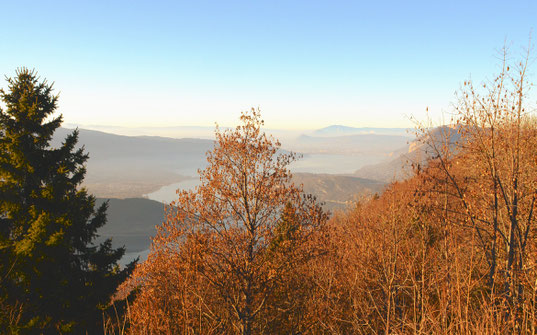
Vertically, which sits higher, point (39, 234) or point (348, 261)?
point (39, 234)

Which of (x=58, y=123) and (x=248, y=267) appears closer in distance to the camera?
(x=248, y=267)

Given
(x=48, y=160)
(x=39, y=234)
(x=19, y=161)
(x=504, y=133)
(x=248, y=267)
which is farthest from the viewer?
(x=48, y=160)

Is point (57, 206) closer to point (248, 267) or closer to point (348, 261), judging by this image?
point (248, 267)

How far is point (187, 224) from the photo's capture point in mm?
13570

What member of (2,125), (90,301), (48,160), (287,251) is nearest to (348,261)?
(287,251)

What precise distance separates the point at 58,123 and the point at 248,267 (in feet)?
53.8

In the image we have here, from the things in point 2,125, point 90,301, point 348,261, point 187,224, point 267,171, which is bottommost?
point 90,301

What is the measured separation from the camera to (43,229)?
14570mm

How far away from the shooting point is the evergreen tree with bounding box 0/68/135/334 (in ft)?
47.5

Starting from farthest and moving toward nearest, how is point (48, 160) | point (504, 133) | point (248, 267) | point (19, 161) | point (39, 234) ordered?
point (48, 160) < point (19, 161) < point (39, 234) < point (248, 267) < point (504, 133)

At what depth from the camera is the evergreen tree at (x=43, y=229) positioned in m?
14.5

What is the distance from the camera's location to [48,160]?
714 inches

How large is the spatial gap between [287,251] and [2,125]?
18.1 metres

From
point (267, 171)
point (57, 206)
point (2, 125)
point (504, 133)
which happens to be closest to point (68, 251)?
point (57, 206)
